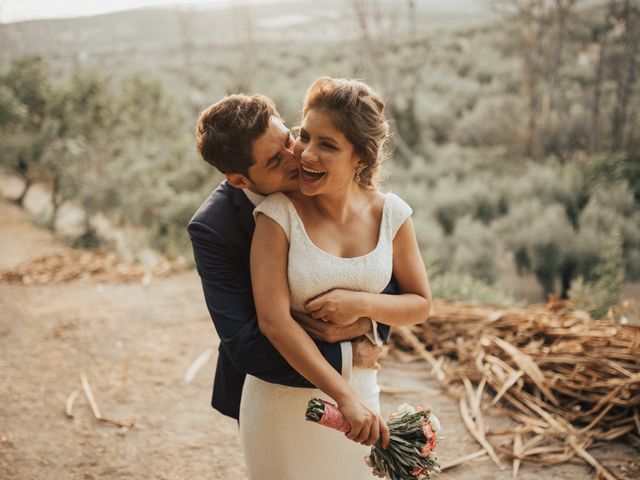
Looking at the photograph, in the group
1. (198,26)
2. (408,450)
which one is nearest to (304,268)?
(408,450)

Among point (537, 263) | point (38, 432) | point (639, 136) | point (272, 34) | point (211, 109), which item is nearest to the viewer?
point (211, 109)

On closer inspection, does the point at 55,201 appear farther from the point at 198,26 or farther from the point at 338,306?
the point at 198,26

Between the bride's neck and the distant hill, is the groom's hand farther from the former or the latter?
the distant hill

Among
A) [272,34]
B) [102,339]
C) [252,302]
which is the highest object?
[272,34]

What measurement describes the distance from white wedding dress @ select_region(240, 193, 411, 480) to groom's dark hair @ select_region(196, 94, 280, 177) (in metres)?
0.18

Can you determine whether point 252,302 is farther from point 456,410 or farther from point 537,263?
point 537,263

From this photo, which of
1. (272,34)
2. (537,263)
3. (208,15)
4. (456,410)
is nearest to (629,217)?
(537,263)

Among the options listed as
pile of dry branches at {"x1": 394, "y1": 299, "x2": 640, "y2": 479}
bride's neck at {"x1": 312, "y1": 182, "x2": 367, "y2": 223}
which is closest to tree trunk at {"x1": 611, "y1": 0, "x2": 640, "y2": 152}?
pile of dry branches at {"x1": 394, "y1": 299, "x2": 640, "y2": 479}

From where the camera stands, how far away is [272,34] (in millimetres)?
43188

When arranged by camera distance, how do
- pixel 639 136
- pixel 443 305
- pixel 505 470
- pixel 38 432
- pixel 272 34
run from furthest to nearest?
pixel 272 34 < pixel 639 136 < pixel 443 305 < pixel 38 432 < pixel 505 470

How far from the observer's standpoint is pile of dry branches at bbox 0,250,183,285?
724 cm

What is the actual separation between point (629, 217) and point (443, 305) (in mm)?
6537

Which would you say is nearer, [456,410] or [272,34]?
[456,410]

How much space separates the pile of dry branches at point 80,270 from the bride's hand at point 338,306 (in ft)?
18.7
